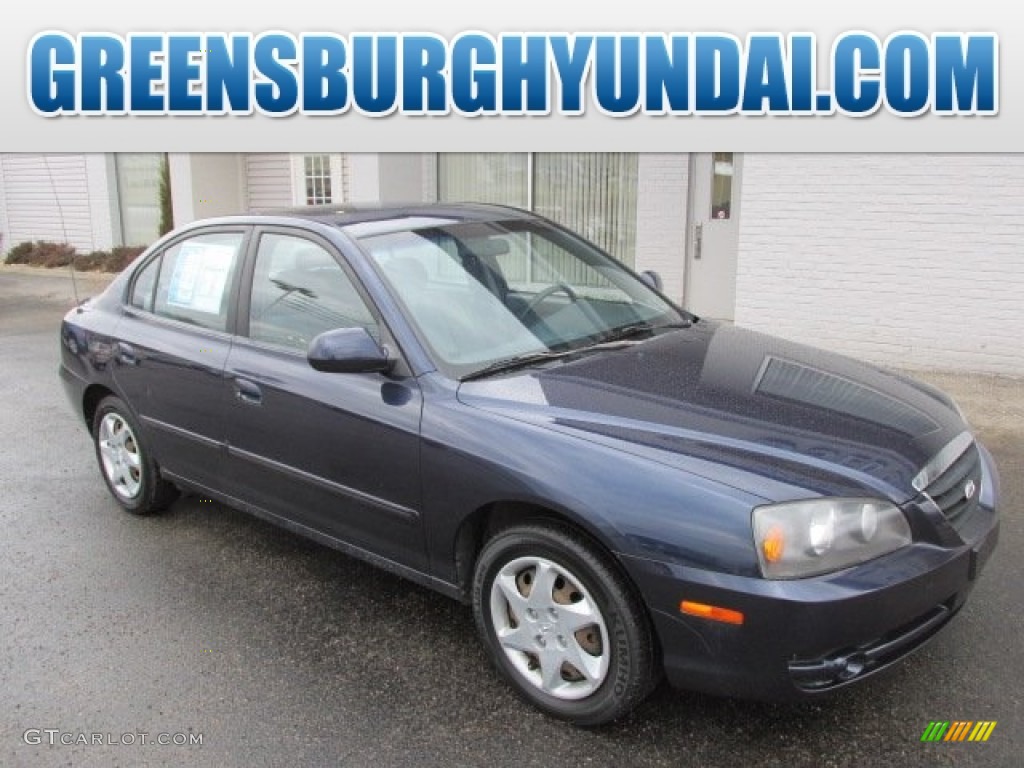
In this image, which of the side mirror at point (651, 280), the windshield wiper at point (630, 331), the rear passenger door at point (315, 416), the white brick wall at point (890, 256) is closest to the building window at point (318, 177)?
the white brick wall at point (890, 256)

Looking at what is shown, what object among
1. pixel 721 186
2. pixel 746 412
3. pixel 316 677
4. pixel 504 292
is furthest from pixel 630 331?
pixel 721 186

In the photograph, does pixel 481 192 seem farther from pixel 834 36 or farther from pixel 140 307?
pixel 140 307

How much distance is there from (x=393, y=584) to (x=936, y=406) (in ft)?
7.44

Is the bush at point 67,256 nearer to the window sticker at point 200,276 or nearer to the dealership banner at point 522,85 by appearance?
the dealership banner at point 522,85

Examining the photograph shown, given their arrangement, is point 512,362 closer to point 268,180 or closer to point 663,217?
point 663,217

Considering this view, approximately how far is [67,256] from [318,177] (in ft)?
18.7

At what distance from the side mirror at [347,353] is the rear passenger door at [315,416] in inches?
4.1

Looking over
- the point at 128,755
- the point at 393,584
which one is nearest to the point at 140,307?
the point at 393,584

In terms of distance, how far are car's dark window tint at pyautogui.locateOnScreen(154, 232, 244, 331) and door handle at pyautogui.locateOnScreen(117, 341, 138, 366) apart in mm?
225

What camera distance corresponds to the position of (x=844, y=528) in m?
2.59

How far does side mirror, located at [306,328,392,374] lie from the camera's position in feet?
10.5

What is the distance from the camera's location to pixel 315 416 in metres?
3.50

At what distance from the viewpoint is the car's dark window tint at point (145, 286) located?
4.60m

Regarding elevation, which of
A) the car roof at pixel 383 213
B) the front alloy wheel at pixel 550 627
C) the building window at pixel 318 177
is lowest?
the front alloy wheel at pixel 550 627
